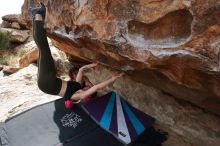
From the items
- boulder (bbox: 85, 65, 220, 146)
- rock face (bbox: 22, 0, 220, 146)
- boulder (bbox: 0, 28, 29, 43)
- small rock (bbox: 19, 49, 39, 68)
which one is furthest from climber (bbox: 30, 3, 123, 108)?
boulder (bbox: 0, 28, 29, 43)

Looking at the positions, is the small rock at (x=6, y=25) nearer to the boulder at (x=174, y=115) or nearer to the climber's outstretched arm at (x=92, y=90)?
the boulder at (x=174, y=115)

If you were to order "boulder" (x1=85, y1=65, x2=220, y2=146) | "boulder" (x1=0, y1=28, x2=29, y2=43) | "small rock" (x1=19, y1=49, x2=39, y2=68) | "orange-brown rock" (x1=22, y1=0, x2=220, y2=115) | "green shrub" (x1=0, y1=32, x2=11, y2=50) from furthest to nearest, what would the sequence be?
"boulder" (x1=0, y1=28, x2=29, y2=43) → "green shrub" (x1=0, y1=32, x2=11, y2=50) → "small rock" (x1=19, y1=49, x2=39, y2=68) → "boulder" (x1=85, y1=65, x2=220, y2=146) → "orange-brown rock" (x1=22, y1=0, x2=220, y2=115)

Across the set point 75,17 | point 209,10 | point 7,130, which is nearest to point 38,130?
point 7,130

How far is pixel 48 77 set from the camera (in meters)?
4.12

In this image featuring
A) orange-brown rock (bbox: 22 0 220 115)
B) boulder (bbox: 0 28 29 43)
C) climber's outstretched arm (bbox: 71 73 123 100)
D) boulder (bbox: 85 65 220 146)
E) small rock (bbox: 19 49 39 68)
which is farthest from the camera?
boulder (bbox: 0 28 29 43)

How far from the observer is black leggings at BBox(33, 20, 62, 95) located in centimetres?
391

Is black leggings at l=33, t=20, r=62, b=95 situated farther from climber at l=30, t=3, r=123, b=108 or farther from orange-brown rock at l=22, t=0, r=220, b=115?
orange-brown rock at l=22, t=0, r=220, b=115

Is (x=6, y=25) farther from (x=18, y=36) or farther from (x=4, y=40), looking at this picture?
(x=4, y=40)

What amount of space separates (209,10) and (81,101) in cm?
243

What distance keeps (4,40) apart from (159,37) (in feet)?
27.3

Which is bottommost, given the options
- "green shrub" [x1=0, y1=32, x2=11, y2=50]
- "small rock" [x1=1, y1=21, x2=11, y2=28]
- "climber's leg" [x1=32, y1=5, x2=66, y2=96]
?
"green shrub" [x1=0, y1=32, x2=11, y2=50]

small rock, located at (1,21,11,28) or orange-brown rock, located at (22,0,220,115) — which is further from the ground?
orange-brown rock, located at (22,0,220,115)

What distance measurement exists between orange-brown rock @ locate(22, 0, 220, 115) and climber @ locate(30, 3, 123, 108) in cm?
27

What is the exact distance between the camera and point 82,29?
3496 millimetres
